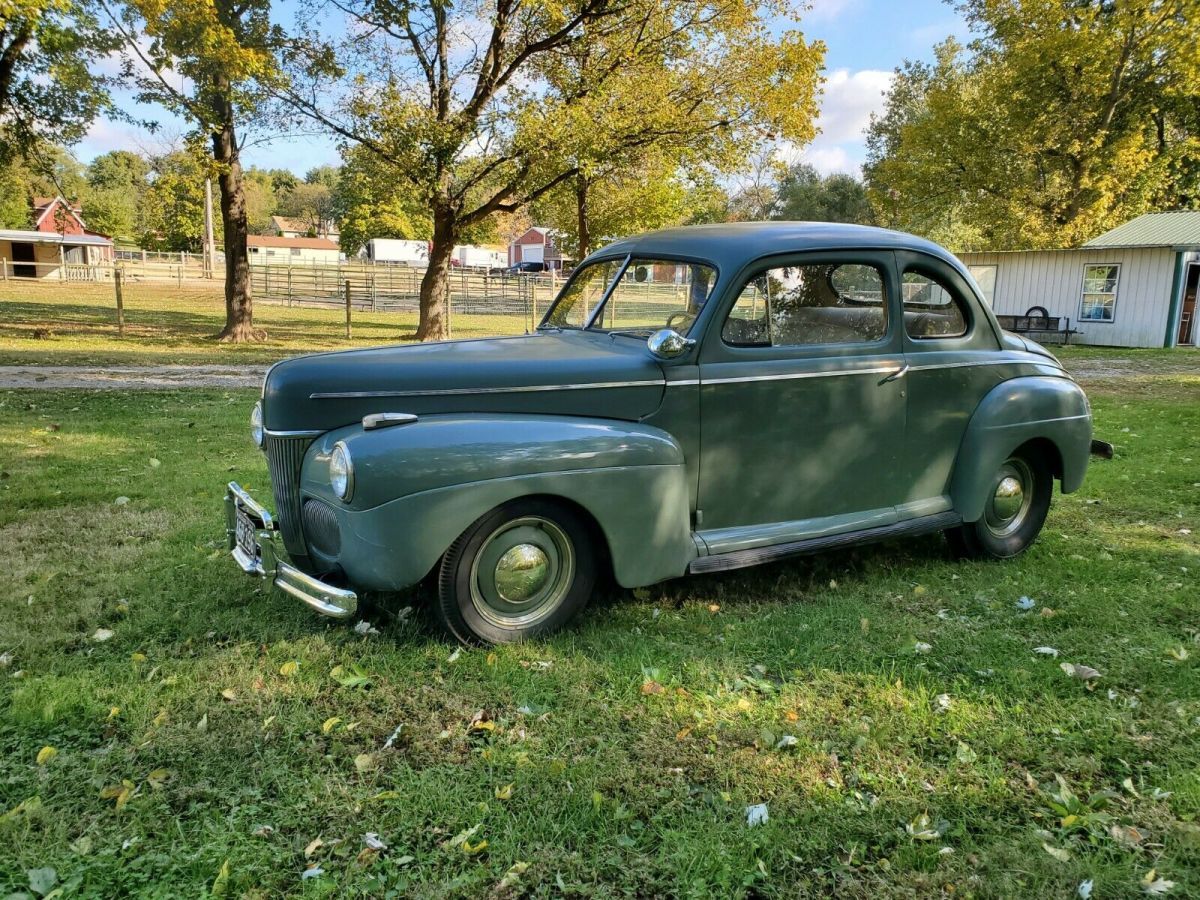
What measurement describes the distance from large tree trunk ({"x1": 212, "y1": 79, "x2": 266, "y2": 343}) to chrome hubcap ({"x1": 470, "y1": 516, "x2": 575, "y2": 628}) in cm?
1512

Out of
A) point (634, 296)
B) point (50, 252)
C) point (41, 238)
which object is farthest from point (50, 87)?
point (50, 252)

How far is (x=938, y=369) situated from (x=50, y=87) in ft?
61.1

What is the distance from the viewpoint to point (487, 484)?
3416 mm

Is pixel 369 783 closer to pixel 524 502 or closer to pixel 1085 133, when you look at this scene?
pixel 524 502

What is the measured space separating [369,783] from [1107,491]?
247 inches

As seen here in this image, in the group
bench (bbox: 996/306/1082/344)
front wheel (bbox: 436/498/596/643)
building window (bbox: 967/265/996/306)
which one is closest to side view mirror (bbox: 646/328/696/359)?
front wheel (bbox: 436/498/596/643)

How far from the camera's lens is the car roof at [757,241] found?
4207 millimetres

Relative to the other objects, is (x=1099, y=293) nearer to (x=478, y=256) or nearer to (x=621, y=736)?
(x=621, y=736)

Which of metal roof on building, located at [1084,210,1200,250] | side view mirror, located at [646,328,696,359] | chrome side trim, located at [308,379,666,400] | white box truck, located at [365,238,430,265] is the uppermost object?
white box truck, located at [365,238,430,265]

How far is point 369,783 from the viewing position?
2791mm

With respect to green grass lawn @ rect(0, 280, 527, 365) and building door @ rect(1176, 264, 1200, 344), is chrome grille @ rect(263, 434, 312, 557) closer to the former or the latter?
green grass lawn @ rect(0, 280, 527, 365)

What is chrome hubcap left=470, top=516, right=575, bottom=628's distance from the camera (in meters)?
3.62

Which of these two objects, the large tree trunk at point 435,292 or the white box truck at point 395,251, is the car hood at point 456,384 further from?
the white box truck at point 395,251

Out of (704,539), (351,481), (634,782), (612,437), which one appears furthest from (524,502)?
(634,782)
